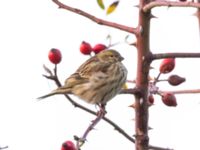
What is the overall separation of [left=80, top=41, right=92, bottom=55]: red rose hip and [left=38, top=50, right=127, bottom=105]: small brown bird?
47 centimetres

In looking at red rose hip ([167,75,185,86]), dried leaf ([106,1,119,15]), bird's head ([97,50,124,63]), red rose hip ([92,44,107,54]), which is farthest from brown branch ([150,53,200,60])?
bird's head ([97,50,124,63])

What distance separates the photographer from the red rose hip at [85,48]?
465 centimetres

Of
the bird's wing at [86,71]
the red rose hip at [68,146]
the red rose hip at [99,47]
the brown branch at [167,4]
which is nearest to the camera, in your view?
the brown branch at [167,4]

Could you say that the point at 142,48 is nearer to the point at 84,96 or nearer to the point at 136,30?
the point at 136,30

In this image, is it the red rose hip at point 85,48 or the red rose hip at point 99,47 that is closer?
the red rose hip at point 99,47

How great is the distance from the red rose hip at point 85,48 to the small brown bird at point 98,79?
1.54ft

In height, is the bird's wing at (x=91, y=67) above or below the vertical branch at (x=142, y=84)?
above

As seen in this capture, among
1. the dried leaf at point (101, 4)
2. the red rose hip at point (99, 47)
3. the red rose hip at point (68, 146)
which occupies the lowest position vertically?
the red rose hip at point (68, 146)

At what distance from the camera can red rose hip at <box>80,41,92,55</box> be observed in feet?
15.3

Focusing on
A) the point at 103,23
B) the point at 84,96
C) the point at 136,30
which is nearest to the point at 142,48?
the point at 136,30

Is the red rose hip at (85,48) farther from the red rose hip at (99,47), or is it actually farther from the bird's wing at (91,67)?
the bird's wing at (91,67)

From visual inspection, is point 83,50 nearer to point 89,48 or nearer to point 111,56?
point 89,48

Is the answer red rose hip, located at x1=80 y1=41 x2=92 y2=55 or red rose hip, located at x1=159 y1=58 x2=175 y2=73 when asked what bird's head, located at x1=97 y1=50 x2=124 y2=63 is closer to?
red rose hip, located at x1=80 y1=41 x2=92 y2=55

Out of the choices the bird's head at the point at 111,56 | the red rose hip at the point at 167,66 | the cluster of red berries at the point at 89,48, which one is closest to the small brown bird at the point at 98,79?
the bird's head at the point at 111,56
